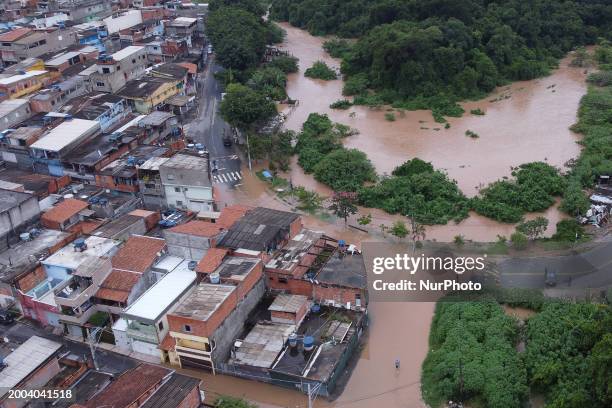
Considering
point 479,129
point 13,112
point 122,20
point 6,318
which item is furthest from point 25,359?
point 122,20

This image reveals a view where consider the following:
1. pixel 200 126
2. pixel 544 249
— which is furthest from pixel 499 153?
Result: pixel 200 126

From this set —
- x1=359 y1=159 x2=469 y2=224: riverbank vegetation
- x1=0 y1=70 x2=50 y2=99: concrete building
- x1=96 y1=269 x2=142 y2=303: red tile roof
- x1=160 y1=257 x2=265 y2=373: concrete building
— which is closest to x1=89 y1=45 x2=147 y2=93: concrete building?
x1=0 y1=70 x2=50 y2=99: concrete building

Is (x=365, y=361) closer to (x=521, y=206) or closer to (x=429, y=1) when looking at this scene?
(x=521, y=206)

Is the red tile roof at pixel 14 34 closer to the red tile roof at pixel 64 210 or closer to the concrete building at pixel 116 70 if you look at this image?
the concrete building at pixel 116 70

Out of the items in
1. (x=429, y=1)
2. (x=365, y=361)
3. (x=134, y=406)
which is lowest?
(x=365, y=361)

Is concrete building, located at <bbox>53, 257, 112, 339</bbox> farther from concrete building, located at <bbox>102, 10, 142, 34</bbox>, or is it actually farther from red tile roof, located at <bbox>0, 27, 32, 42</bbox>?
concrete building, located at <bbox>102, 10, 142, 34</bbox>

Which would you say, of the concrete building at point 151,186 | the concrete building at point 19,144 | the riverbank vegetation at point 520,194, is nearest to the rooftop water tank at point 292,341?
the concrete building at point 151,186

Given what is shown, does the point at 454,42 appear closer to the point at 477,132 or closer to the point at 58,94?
the point at 477,132
